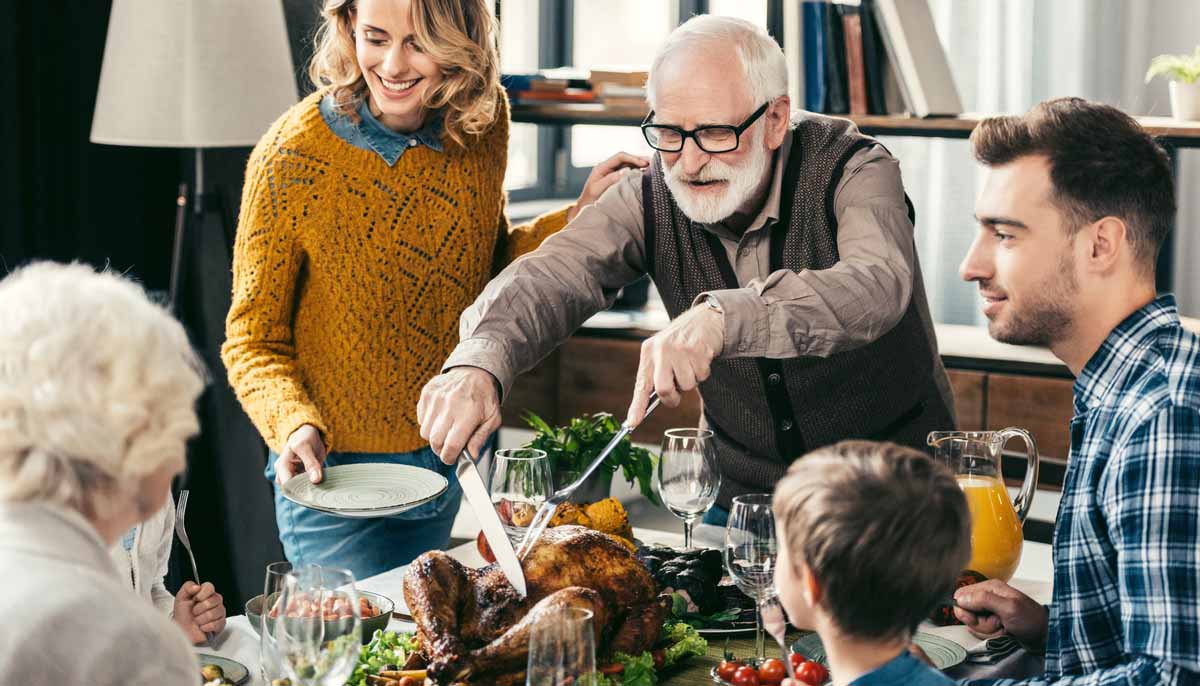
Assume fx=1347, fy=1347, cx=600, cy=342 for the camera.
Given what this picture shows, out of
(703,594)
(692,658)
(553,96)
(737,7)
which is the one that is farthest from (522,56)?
(692,658)

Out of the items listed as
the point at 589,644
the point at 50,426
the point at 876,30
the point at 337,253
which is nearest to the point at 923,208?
the point at 876,30

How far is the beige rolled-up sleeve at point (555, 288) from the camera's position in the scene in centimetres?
206

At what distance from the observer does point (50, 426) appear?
1046 mm

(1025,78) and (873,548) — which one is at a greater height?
(1025,78)

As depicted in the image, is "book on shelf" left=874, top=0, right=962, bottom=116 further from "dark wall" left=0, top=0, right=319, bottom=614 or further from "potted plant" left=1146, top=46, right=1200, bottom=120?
"dark wall" left=0, top=0, right=319, bottom=614

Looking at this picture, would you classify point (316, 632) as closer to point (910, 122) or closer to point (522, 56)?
point (910, 122)

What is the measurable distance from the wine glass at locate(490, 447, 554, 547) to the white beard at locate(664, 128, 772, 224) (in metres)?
0.52

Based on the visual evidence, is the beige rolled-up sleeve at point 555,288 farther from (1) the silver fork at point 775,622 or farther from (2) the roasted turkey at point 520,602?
(1) the silver fork at point 775,622

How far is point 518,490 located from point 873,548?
2.36 ft

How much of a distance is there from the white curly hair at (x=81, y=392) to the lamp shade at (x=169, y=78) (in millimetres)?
2003

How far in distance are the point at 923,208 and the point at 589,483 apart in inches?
93.4

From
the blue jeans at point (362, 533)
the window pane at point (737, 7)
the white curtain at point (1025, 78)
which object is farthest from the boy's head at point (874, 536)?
the window pane at point (737, 7)

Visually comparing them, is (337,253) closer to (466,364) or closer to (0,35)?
(466,364)

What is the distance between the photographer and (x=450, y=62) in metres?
2.26
